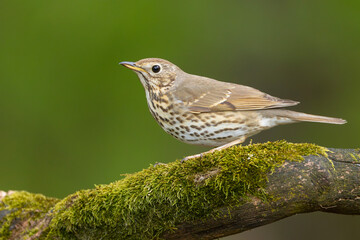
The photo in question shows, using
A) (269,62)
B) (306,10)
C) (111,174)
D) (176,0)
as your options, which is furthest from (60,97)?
(306,10)

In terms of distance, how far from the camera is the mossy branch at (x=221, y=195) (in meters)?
3.38

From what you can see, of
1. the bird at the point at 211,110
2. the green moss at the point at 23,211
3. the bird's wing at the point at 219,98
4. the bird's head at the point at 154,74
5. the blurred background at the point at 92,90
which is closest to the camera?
the green moss at the point at 23,211

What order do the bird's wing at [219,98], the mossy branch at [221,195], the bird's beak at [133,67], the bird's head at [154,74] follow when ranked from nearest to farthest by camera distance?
the mossy branch at [221,195] → the bird's wing at [219,98] → the bird's beak at [133,67] → the bird's head at [154,74]

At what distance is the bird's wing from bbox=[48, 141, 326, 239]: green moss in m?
1.09

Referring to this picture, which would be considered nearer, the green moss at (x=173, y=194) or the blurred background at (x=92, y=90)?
the green moss at (x=173, y=194)

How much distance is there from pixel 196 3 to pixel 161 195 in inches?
182

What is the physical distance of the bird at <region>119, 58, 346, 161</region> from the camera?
4695 mm

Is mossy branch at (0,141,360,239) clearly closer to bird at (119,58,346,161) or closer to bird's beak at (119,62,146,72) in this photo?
bird at (119,58,346,161)

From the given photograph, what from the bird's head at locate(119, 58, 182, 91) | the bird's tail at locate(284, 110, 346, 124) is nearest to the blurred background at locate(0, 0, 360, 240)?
the bird's head at locate(119, 58, 182, 91)

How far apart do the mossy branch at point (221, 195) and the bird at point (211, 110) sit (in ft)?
Answer: 2.72

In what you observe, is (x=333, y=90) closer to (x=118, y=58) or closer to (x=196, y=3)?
(x=196, y=3)

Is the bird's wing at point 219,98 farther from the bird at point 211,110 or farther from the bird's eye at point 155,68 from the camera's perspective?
the bird's eye at point 155,68

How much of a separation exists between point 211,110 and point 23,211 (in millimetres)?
1969

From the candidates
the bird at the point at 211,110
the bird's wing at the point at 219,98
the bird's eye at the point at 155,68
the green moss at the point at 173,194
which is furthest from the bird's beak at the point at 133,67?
the green moss at the point at 173,194
